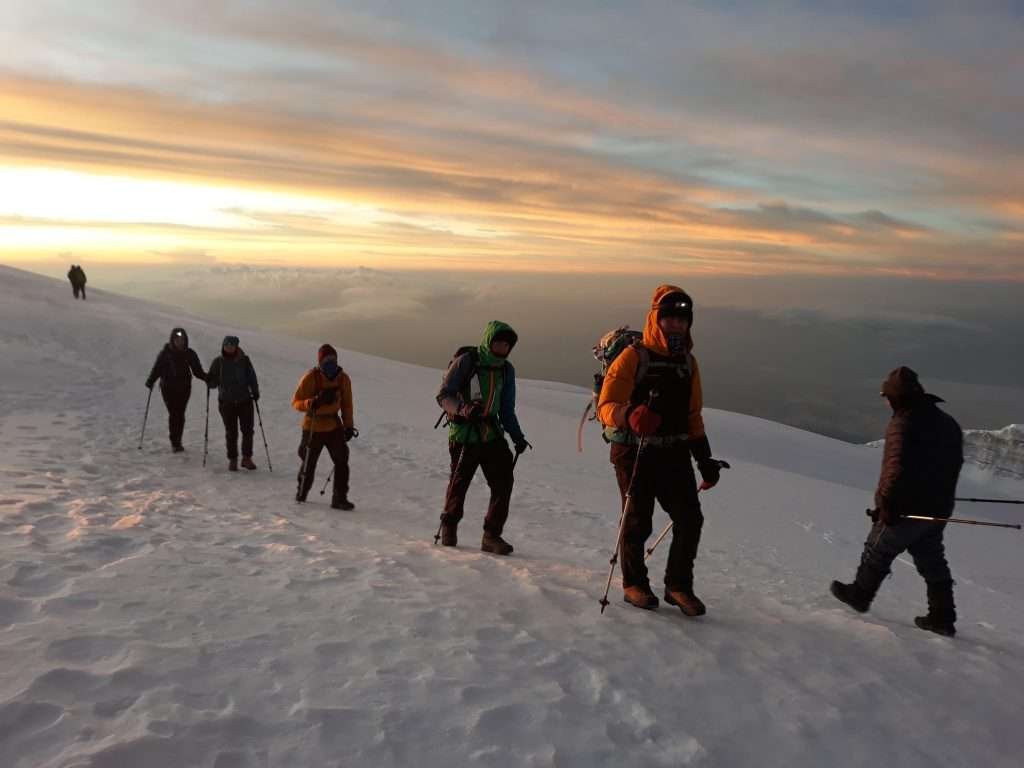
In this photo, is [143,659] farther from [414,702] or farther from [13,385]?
[13,385]

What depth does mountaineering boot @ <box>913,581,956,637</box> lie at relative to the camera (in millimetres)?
5645

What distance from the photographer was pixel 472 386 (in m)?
6.95

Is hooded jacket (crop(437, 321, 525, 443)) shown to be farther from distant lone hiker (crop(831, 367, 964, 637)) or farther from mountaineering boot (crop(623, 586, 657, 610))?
distant lone hiker (crop(831, 367, 964, 637))

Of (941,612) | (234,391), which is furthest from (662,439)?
(234,391)

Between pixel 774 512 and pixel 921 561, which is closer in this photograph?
pixel 921 561

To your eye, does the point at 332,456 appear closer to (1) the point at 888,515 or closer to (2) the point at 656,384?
(2) the point at 656,384

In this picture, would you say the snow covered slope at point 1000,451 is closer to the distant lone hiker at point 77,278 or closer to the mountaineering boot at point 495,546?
the mountaineering boot at point 495,546

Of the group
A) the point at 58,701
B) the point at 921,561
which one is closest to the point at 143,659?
the point at 58,701

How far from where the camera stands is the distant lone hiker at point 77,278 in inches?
1105

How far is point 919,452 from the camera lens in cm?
556

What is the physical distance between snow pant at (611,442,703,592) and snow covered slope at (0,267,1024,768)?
49 cm

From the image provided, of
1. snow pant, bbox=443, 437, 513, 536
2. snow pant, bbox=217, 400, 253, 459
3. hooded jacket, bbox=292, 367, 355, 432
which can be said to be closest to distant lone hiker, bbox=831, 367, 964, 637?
snow pant, bbox=443, 437, 513, 536

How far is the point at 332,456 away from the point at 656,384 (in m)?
6.08

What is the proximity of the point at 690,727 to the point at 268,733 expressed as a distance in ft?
7.23
